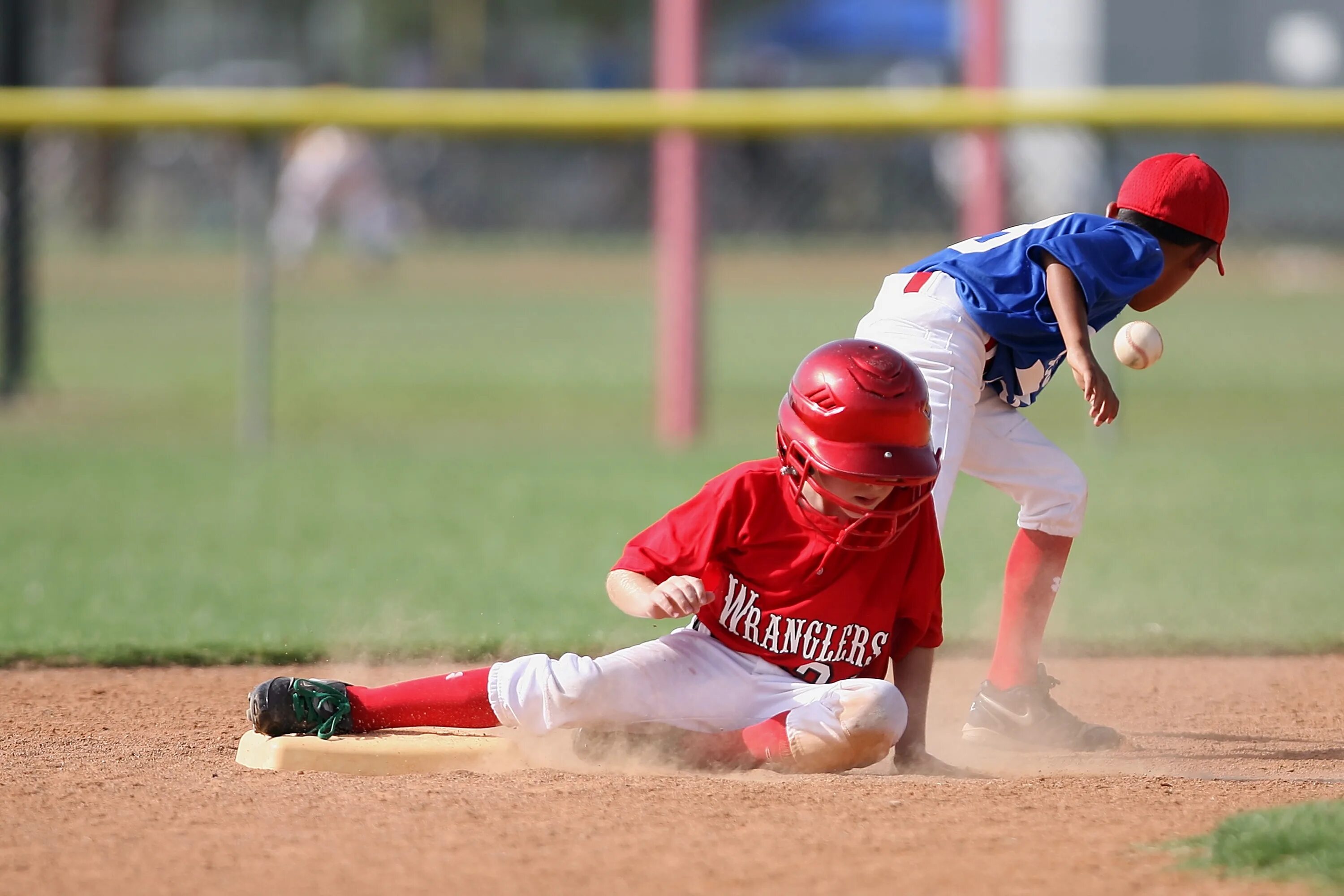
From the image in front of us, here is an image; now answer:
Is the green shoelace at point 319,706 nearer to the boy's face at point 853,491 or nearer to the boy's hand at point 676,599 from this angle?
the boy's hand at point 676,599

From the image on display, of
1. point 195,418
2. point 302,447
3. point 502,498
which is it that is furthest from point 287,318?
point 502,498

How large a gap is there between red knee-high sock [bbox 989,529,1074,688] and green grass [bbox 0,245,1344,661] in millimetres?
1149

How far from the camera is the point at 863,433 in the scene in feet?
10.9

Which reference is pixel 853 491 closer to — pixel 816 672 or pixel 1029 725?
pixel 816 672

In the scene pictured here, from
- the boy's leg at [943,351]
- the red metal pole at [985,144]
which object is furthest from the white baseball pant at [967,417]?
the red metal pole at [985,144]

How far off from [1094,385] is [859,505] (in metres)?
0.65

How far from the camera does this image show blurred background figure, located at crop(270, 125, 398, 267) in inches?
688

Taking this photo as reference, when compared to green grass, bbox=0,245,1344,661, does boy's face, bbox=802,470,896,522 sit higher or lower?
higher

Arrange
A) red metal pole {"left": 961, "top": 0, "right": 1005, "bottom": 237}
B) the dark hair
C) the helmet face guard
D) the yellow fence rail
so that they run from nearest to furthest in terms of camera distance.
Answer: the helmet face guard → the dark hair → the yellow fence rail → red metal pole {"left": 961, "top": 0, "right": 1005, "bottom": 237}

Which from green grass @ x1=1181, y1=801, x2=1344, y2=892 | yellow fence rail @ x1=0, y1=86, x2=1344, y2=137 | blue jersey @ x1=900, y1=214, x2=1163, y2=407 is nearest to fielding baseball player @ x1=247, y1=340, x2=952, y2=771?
blue jersey @ x1=900, y1=214, x2=1163, y2=407

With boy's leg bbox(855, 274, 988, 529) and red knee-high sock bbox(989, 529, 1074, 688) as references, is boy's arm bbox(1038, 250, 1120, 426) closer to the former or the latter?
boy's leg bbox(855, 274, 988, 529)

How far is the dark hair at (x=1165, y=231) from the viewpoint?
396 centimetres

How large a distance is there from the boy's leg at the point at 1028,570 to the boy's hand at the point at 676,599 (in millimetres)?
1124

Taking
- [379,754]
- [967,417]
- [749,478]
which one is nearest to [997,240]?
[967,417]
